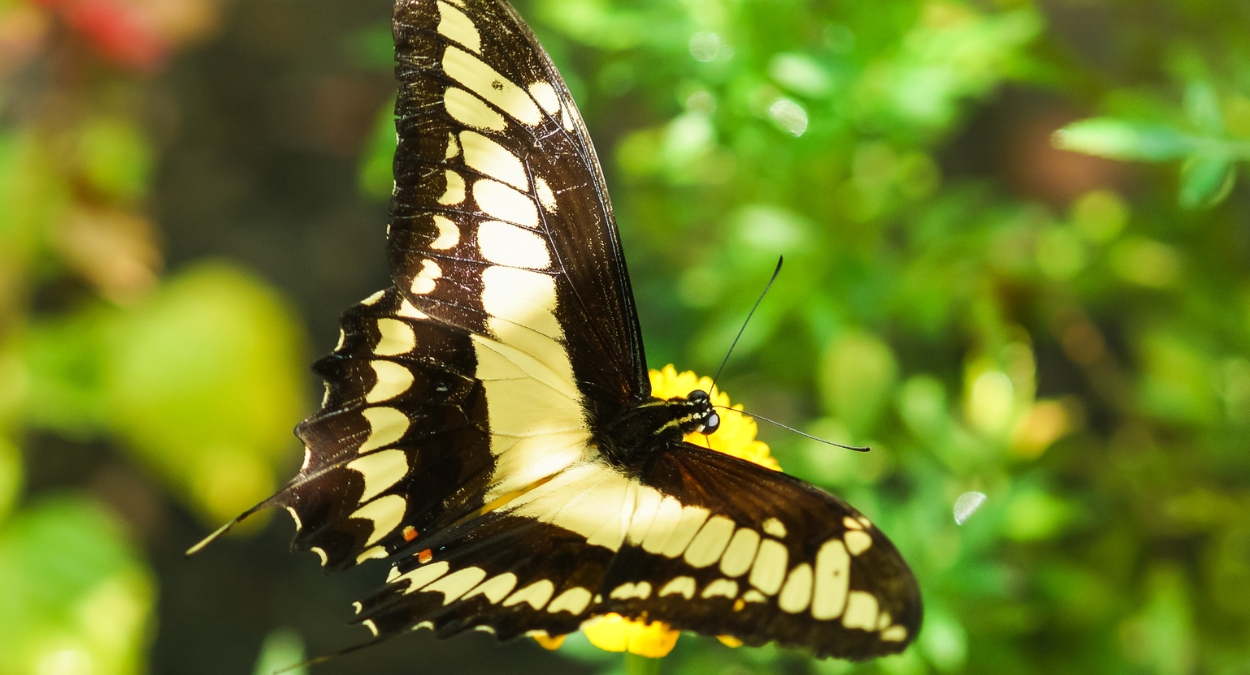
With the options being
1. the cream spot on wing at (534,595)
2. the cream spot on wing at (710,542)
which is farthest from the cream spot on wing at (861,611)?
the cream spot on wing at (534,595)

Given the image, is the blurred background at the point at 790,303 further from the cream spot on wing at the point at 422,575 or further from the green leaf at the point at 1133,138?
the cream spot on wing at the point at 422,575

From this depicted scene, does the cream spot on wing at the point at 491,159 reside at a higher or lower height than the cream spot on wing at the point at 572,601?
higher

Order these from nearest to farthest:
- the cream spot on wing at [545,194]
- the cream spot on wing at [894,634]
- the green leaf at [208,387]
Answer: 1. the cream spot on wing at [894,634]
2. the cream spot on wing at [545,194]
3. the green leaf at [208,387]

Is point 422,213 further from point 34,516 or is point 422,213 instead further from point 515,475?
point 34,516

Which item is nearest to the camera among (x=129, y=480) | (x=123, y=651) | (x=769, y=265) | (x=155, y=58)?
(x=769, y=265)

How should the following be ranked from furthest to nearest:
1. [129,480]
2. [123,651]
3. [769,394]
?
[129,480] → [769,394] → [123,651]

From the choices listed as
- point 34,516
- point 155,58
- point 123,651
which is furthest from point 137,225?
point 123,651

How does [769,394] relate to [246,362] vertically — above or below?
above
